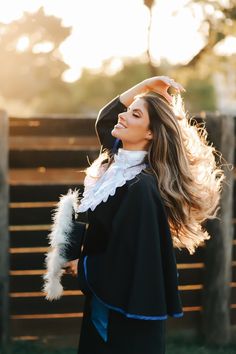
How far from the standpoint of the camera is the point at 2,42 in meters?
9.50

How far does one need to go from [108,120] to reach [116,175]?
0.58m

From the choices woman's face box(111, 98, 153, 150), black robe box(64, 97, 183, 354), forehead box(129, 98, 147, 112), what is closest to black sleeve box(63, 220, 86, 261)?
black robe box(64, 97, 183, 354)

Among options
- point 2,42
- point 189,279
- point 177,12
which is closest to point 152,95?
point 189,279

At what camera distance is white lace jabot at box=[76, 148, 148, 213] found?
341 cm

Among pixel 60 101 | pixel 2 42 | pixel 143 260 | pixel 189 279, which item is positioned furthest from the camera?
pixel 60 101

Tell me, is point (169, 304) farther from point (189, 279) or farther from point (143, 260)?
point (189, 279)

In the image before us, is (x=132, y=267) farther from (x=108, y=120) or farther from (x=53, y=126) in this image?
(x=53, y=126)

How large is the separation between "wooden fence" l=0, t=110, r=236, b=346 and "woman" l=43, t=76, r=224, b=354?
158 cm

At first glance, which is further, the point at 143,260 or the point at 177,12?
the point at 177,12

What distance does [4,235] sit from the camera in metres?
5.18

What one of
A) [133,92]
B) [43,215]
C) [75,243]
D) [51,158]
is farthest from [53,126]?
[75,243]

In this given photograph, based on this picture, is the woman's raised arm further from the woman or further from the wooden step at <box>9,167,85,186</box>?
the wooden step at <box>9,167,85,186</box>

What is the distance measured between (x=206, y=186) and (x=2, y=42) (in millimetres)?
6433

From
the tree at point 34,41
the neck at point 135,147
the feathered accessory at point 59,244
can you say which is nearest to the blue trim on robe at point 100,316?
the feathered accessory at point 59,244
